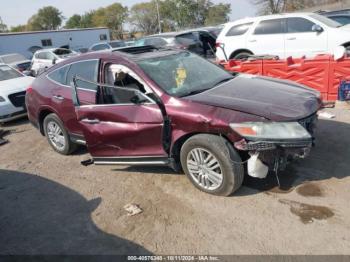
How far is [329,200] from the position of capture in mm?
3664

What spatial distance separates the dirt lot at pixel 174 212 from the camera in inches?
127

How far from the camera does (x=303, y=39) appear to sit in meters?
9.24

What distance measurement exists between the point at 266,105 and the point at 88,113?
231cm

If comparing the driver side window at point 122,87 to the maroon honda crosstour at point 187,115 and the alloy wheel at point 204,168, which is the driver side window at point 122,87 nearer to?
the maroon honda crosstour at point 187,115

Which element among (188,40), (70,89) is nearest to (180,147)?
(70,89)

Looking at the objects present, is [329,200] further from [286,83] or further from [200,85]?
[200,85]

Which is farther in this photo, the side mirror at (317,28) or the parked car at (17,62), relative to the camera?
the parked car at (17,62)

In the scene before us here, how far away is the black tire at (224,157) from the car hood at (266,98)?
392 millimetres

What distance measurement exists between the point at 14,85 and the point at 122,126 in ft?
19.7

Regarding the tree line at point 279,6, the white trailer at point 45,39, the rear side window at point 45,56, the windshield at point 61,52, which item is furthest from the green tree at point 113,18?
the rear side window at point 45,56

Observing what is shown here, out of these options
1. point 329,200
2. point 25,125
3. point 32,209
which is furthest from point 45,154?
point 329,200

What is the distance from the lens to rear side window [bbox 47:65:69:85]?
5482 mm

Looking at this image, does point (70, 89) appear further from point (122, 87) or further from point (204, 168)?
point (204, 168)

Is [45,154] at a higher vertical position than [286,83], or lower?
lower
